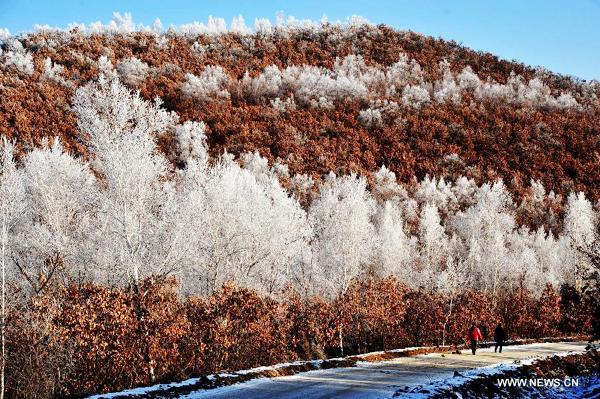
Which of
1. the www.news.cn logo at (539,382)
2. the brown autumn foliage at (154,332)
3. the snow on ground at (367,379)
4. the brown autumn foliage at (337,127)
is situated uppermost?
the brown autumn foliage at (337,127)

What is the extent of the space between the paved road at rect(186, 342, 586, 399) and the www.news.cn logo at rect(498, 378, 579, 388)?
5.31 ft

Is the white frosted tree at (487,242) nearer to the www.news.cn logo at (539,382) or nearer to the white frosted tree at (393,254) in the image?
the white frosted tree at (393,254)

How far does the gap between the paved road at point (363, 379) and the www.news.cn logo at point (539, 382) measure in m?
1.62

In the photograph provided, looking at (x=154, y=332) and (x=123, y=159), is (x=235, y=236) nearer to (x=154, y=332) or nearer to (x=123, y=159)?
(x=123, y=159)

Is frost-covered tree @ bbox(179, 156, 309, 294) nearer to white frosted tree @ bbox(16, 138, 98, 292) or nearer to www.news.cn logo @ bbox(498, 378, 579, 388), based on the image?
white frosted tree @ bbox(16, 138, 98, 292)

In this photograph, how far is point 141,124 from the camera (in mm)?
15422

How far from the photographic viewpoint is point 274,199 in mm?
29656

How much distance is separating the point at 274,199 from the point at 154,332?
1794cm

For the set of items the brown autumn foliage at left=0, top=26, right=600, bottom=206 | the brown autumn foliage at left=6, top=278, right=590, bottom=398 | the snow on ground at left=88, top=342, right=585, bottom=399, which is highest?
the brown autumn foliage at left=0, top=26, right=600, bottom=206

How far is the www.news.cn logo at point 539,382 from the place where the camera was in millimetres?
12664

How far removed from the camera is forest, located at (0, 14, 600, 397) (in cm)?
1412

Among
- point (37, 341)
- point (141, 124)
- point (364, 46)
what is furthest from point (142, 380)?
point (364, 46)

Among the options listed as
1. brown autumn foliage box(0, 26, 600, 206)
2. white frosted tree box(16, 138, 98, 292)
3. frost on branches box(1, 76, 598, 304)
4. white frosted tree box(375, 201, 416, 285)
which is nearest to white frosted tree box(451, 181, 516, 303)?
frost on branches box(1, 76, 598, 304)

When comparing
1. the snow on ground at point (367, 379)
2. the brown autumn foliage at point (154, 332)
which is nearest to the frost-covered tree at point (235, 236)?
the brown autumn foliage at point (154, 332)
